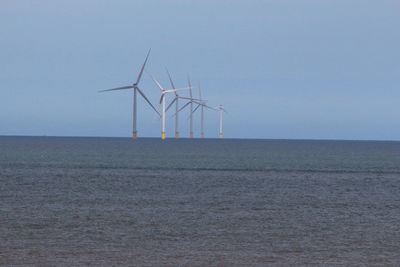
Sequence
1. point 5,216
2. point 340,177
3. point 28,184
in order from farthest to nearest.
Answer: point 340,177 < point 28,184 < point 5,216

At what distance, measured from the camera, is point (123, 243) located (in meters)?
27.5

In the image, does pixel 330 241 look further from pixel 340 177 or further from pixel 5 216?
pixel 340 177

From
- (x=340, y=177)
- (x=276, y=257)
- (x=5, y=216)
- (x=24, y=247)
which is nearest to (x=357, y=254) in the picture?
(x=276, y=257)

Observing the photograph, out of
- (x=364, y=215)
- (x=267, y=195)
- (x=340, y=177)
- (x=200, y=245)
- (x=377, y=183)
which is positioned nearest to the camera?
(x=200, y=245)

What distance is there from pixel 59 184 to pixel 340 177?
3024 cm

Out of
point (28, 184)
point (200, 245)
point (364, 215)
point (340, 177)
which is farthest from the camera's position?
point (340, 177)

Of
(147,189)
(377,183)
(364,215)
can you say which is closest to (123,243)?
(364,215)

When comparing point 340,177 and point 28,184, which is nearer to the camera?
point 28,184

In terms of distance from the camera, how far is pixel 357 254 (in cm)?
2559

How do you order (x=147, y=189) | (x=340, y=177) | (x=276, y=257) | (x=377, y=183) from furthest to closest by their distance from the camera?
(x=340, y=177)
(x=377, y=183)
(x=147, y=189)
(x=276, y=257)

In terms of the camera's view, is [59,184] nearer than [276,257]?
No

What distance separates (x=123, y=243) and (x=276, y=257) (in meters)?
5.70

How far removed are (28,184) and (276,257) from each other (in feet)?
130

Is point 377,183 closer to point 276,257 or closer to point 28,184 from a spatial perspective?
point 28,184
